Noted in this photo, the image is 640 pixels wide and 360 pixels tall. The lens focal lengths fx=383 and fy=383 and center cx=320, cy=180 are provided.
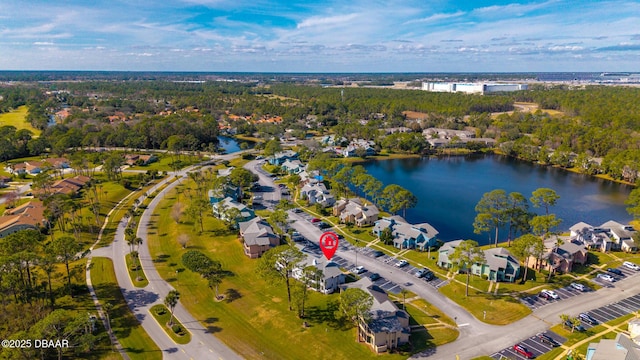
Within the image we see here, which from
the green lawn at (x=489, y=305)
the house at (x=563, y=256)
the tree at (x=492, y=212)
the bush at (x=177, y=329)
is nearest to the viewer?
the bush at (x=177, y=329)

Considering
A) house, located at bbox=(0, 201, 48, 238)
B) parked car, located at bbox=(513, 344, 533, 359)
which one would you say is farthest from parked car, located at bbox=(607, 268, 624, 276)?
house, located at bbox=(0, 201, 48, 238)

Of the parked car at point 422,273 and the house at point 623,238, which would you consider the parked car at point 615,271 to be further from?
the parked car at point 422,273

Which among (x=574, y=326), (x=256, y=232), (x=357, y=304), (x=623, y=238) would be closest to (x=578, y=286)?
(x=574, y=326)

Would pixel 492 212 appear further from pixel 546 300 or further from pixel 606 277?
pixel 546 300

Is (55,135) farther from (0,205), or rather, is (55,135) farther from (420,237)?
(420,237)

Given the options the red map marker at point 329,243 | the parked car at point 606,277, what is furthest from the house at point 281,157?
the parked car at point 606,277

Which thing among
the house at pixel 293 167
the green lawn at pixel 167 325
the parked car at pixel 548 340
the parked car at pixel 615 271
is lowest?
the green lawn at pixel 167 325
